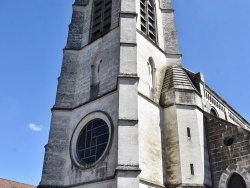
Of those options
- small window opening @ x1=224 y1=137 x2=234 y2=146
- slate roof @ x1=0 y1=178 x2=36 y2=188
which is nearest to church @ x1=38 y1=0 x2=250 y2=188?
small window opening @ x1=224 y1=137 x2=234 y2=146

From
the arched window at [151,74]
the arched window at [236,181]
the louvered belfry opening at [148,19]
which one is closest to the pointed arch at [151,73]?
the arched window at [151,74]

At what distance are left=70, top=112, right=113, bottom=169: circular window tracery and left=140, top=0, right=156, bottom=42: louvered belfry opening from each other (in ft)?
Result: 19.0

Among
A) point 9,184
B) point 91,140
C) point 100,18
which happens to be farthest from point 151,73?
point 9,184

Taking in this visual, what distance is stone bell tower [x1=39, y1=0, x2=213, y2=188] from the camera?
38.3 ft

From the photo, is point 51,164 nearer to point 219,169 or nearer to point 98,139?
point 98,139

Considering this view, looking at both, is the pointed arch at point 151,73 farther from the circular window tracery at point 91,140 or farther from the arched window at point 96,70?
the circular window tracery at point 91,140

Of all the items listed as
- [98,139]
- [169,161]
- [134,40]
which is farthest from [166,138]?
[134,40]

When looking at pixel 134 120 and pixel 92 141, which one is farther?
pixel 92 141

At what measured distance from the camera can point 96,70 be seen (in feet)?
50.9

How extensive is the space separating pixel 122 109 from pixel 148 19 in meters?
7.35

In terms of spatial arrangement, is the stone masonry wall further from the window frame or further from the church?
the window frame

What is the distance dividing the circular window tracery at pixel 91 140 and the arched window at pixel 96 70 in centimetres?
197

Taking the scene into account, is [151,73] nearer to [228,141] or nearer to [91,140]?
[91,140]

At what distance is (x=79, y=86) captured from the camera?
1574cm
